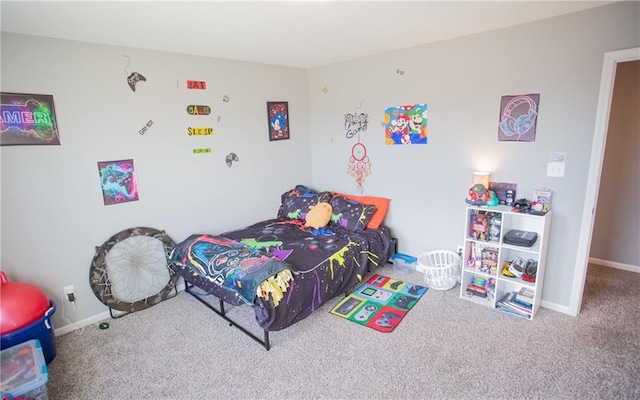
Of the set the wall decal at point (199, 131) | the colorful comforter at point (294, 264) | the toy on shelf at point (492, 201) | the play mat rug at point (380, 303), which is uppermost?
the wall decal at point (199, 131)

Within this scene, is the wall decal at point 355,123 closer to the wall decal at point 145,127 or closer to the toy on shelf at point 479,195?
the toy on shelf at point 479,195

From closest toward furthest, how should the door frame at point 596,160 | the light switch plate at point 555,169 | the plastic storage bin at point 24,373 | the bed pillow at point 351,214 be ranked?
1. the plastic storage bin at point 24,373
2. the door frame at point 596,160
3. the light switch plate at point 555,169
4. the bed pillow at point 351,214

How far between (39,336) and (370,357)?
2208mm

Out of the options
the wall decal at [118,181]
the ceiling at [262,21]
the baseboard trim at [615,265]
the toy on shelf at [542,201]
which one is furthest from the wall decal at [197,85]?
the baseboard trim at [615,265]

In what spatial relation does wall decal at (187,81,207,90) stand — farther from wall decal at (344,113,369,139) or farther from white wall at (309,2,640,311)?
wall decal at (344,113,369,139)

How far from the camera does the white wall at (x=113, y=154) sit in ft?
7.81

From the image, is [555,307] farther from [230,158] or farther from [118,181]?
[118,181]

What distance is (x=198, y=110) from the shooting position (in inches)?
125

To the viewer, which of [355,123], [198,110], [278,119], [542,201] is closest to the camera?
[542,201]

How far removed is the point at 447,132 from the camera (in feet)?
10.2

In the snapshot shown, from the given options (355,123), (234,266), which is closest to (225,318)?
(234,266)

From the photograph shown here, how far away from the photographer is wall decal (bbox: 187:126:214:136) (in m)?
3.16

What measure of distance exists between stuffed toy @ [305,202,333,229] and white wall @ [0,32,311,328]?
0.73 metres

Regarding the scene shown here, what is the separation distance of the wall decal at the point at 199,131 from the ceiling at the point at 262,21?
0.70 meters
